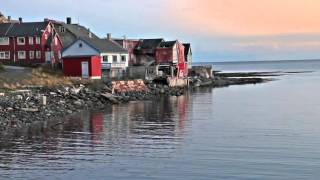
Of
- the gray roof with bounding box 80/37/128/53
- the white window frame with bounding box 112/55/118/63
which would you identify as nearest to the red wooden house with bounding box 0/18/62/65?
the gray roof with bounding box 80/37/128/53

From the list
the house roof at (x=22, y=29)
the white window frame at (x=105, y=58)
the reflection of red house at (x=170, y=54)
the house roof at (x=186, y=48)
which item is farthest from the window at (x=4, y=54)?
the house roof at (x=186, y=48)

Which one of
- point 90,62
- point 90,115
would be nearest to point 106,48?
point 90,62

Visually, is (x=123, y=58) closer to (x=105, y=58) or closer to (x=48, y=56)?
(x=105, y=58)

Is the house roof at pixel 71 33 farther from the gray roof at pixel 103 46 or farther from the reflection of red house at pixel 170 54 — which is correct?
the reflection of red house at pixel 170 54

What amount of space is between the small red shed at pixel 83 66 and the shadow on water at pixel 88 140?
67.6 ft

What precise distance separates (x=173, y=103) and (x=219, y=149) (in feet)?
105

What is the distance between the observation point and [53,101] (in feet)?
156

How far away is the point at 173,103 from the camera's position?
59344 mm

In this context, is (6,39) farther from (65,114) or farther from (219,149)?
(219,149)

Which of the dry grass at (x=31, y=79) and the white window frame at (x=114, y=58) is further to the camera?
the white window frame at (x=114, y=58)

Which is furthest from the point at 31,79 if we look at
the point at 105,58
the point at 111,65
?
the point at 111,65

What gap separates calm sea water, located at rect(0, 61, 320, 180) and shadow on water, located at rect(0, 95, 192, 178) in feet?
0.13

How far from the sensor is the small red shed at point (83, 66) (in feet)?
219

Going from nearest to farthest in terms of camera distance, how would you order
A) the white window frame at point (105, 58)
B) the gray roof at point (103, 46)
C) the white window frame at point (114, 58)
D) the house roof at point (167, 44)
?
the gray roof at point (103, 46)
the white window frame at point (105, 58)
the white window frame at point (114, 58)
the house roof at point (167, 44)
